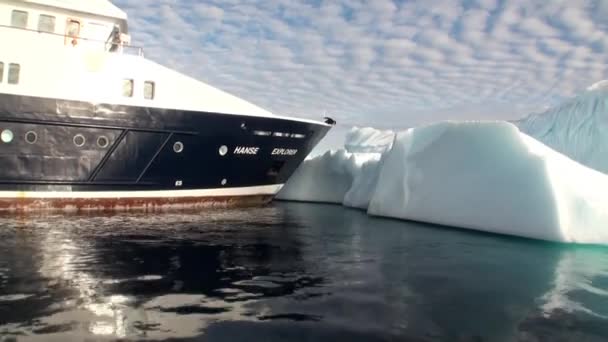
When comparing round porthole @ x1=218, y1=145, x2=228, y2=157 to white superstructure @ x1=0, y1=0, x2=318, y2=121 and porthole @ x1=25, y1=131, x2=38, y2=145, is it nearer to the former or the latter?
white superstructure @ x1=0, y1=0, x2=318, y2=121

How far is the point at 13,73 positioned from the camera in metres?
14.5

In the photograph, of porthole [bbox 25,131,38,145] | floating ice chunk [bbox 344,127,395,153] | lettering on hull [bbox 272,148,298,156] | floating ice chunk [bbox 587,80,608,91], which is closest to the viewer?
porthole [bbox 25,131,38,145]

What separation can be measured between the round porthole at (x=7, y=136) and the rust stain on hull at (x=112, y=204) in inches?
78.7

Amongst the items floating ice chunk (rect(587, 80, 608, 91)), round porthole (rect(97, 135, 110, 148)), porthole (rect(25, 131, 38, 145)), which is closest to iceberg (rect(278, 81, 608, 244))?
round porthole (rect(97, 135, 110, 148))

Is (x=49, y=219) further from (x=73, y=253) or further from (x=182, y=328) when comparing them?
(x=182, y=328)

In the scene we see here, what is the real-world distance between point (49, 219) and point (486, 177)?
43.9 ft

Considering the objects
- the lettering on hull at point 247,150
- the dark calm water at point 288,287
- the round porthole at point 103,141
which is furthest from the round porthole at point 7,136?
the lettering on hull at point 247,150

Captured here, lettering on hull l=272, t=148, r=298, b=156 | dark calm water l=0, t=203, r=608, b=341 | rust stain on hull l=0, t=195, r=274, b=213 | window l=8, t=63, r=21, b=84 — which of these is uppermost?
window l=8, t=63, r=21, b=84

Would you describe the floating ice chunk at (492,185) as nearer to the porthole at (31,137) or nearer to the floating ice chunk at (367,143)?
the porthole at (31,137)

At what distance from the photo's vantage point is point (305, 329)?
14.2ft

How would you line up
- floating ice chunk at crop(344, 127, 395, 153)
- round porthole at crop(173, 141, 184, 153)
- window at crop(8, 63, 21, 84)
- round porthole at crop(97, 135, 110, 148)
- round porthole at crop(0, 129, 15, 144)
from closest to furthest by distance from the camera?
round porthole at crop(0, 129, 15, 144), window at crop(8, 63, 21, 84), round porthole at crop(97, 135, 110, 148), round porthole at crop(173, 141, 184, 153), floating ice chunk at crop(344, 127, 395, 153)

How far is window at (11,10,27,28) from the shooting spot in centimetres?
1641

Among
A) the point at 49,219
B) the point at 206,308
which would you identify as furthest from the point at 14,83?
the point at 206,308

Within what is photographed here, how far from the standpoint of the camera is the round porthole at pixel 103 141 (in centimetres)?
1478
